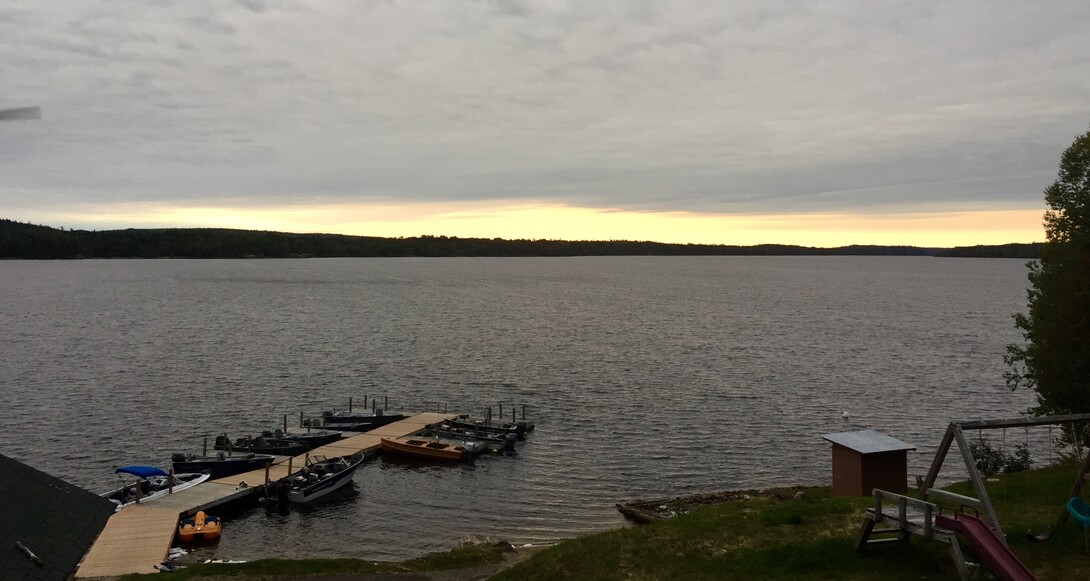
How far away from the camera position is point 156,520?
33.1 metres

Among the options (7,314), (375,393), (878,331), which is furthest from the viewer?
(7,314)

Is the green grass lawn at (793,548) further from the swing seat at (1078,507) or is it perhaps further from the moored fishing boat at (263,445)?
the moored fishing boat at (263,445)

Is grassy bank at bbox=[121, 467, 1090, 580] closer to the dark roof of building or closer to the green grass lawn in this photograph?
the green grass lawn

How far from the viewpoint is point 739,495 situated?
37281 millimetres

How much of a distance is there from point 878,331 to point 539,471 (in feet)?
260

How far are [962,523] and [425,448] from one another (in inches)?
1415

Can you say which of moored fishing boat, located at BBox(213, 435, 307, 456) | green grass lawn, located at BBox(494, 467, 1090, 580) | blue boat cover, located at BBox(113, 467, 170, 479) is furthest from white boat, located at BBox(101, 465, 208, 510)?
green grass lawn, located at BBox(494, 467, 1090, 580)

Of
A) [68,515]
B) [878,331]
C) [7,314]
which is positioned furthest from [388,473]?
[7,314]

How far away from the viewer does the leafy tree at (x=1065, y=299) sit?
1124 inches

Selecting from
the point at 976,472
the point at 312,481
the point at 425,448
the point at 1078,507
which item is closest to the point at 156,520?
the point at 312,481

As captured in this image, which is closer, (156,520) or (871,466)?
(871,466)

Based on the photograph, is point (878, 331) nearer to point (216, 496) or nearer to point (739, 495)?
point (739, 495)

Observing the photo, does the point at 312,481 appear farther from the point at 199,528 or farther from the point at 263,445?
the point at 263,445

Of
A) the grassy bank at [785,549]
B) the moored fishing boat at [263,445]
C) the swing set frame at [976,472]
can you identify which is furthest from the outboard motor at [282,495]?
the swing set frame at [976,472]
